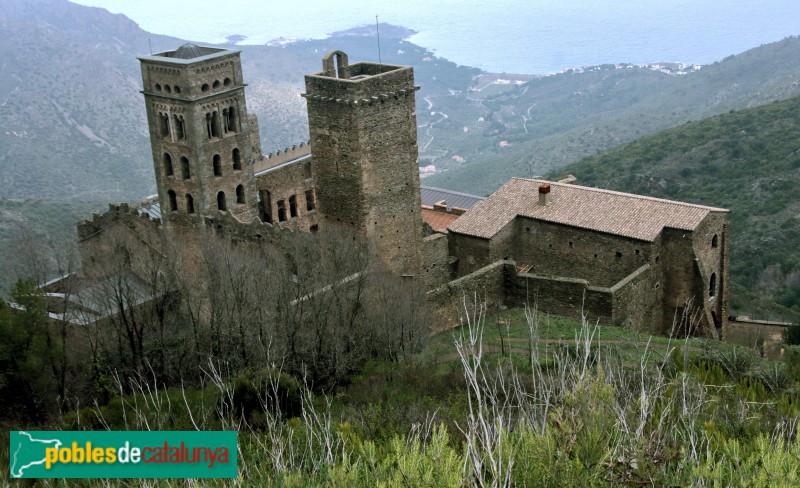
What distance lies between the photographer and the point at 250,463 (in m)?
15.9

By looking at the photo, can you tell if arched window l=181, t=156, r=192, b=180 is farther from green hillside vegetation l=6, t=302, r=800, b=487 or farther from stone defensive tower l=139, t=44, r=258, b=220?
green hillside vegetation l=6, t=302, r=800, b=487

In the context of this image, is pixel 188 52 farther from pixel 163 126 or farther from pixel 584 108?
pixel 584 108

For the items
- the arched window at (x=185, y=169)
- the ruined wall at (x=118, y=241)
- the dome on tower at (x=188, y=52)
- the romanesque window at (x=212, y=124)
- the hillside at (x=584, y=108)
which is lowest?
the hillside at (x=584, y=108)

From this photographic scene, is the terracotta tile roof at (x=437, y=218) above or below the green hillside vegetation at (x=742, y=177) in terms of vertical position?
above

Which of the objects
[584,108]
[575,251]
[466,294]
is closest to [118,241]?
[466,294]

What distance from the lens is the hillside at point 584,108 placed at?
7669cm

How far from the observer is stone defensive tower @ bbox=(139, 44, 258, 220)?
3234cm

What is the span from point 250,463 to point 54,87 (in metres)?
76.5

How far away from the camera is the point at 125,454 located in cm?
1096

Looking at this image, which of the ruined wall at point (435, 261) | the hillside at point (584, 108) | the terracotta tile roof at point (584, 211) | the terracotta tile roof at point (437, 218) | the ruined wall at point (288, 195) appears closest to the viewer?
the terracotta tile roof at point (584, 211)

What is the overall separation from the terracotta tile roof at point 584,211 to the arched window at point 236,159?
24.5 feet

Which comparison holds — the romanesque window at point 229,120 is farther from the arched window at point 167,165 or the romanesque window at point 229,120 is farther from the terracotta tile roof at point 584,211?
the terracotta tile roof at point 584,211

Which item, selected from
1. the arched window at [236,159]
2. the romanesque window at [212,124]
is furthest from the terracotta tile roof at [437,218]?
the romanesque window at [212,124]

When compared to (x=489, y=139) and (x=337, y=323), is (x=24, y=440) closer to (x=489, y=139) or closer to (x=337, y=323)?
(x=337, y=323)
